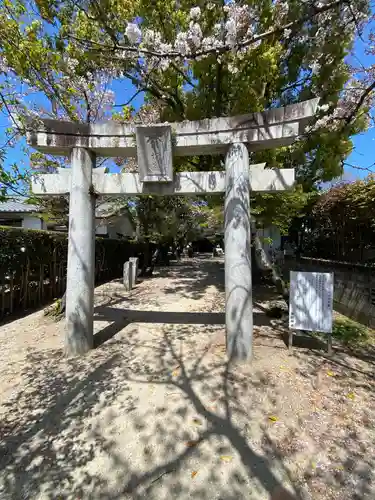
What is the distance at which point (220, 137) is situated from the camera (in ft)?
15.0

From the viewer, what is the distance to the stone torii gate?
176 inches

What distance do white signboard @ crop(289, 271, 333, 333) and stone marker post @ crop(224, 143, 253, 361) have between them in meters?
0.88

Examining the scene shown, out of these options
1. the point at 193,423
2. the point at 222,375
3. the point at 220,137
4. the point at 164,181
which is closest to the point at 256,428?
the point at 193,423

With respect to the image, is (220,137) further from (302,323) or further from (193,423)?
(193,423)

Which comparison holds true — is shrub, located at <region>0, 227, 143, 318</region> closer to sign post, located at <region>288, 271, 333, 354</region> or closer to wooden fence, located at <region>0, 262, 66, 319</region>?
wooden fence, located at <region>0, 262, 66, 319</region>

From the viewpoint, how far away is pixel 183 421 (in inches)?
126

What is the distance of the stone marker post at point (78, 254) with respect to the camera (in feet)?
15.9

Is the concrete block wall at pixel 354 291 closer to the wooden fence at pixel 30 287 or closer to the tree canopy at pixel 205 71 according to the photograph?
the tree canopy at pixel 205 71

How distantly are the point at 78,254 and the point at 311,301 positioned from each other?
3901mm

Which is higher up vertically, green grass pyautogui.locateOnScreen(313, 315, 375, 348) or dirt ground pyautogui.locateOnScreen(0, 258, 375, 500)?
green grass pyautogui.locateOnScreen(313, 315, 375, 348)

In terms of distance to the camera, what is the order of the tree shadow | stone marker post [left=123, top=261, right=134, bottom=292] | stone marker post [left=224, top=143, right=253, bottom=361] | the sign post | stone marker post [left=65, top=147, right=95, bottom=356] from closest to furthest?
1. the tree shadow
2. stone marker post [left=224, top=143, right=253, bottom=361]
3. the sign post
4. stone marker post [left=65, top=147, right=95, bottom=356]
5. stone marker post [left=123, top=261, right=134, bottom=292]

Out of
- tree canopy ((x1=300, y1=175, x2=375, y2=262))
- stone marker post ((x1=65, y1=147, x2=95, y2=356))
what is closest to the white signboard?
tree canopy ((x1=300, y1=175, x2=375, y2=262))

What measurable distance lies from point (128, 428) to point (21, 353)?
3090 mm

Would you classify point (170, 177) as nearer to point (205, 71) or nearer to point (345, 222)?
point (205, 71)
